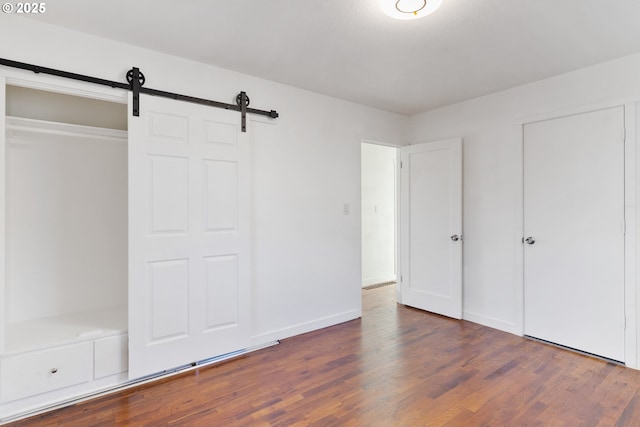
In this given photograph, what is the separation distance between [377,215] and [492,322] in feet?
8.23

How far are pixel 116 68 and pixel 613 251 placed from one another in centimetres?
407

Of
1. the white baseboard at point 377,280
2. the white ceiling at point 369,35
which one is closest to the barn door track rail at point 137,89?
the white ceiling at point 369,35

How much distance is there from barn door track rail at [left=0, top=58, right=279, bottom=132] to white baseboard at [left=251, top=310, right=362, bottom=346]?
6.18ft

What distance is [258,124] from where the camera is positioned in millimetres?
3043

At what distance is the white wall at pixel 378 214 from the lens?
17.6ft

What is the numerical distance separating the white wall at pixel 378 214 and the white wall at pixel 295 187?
4.96 ft

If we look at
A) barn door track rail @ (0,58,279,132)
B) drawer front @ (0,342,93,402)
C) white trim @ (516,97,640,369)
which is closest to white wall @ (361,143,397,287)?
barn door track rail @ (0,58,279,132)

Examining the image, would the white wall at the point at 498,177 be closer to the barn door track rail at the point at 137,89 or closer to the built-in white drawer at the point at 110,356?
the barn door track rail at the point at 137,89

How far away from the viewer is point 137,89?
7.91 ft

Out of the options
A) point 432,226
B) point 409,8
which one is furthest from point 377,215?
point 409,8

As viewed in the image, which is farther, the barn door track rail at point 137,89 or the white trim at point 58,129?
the white trim at point 58,129

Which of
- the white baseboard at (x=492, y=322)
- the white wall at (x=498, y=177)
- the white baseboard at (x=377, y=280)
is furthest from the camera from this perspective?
the white baseboard at (x=377, y=280)

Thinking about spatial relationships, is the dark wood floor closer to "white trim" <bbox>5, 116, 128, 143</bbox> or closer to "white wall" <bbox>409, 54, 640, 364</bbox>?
"white wall" <bbox>409, 54, 640, 364</bbox>

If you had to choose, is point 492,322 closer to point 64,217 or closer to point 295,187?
point 295,187
